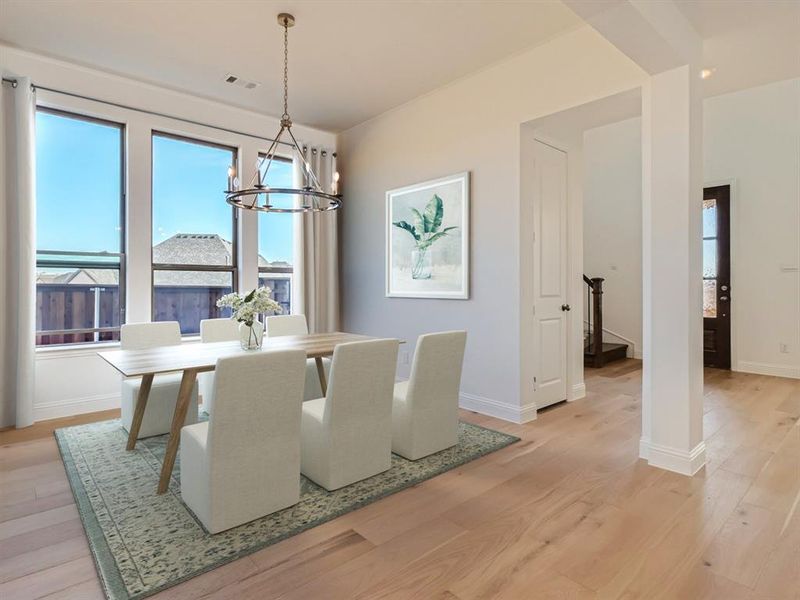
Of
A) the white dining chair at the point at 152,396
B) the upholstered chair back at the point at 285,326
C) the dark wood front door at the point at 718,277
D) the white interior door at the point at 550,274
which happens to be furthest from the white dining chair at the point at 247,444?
the dark wood front door at the point at 718,277

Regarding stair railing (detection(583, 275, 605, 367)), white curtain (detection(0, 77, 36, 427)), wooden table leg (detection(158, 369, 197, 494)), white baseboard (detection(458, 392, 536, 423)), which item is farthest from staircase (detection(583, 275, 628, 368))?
white curtain (detection(0, 77, 36, 427))

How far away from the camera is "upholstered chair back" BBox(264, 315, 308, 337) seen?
4066 mm

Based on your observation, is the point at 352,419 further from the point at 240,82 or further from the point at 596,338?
the point at 596,338

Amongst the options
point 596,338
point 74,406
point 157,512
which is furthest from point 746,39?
point 74,406

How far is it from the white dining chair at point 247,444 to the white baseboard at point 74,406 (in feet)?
8.12

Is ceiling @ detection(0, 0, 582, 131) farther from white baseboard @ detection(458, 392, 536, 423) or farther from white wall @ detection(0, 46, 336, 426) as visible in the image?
white baseboard @ detection(458, 392, 536, 423)

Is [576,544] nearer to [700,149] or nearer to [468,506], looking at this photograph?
[468,506]

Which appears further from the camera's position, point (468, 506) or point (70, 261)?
point (70, 261)

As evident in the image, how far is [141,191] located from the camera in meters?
4.22

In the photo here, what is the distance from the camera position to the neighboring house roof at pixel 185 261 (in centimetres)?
409

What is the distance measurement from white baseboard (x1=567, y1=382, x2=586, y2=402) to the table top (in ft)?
7.29

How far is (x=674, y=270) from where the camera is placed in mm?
2662

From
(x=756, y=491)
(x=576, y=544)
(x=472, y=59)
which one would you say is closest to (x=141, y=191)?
(x=472, y=59)

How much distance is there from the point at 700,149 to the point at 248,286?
14.0 ft
